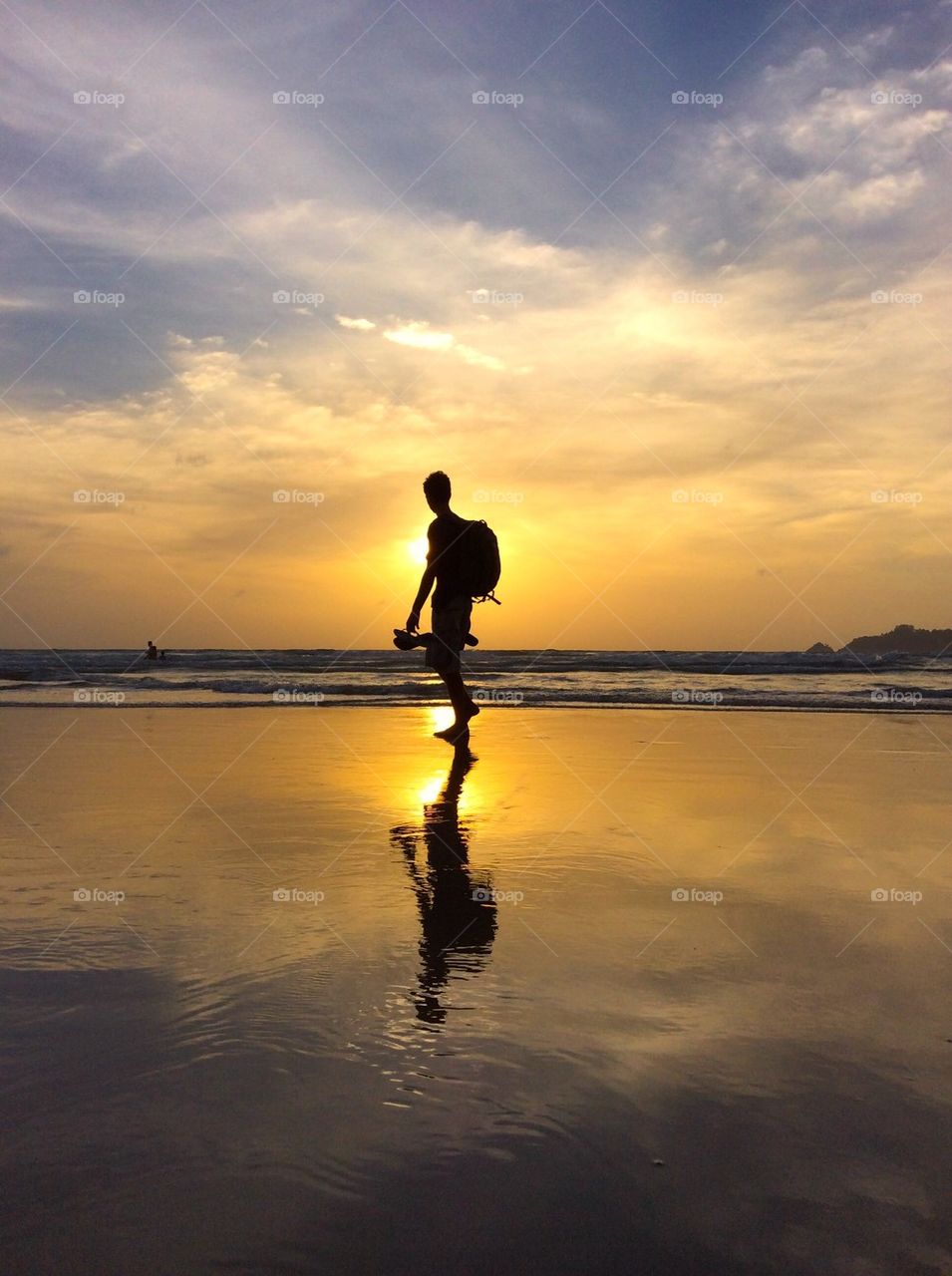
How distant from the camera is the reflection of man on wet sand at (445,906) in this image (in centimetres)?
330

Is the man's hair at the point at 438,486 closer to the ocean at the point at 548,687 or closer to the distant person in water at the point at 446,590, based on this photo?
the distant person in water at the point at 446,590

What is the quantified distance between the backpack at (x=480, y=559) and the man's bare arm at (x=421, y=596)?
0.33 metres

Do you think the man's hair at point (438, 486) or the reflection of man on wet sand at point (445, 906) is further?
the man's hair at point (438, 486)

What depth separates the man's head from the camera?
1016cm

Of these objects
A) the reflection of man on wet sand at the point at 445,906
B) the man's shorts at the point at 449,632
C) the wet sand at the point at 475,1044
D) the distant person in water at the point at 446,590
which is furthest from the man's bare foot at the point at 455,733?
the wet sand at the point at 475,1044

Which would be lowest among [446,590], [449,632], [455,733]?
[455,733]

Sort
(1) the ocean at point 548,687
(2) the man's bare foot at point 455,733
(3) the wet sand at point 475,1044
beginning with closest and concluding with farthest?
(3) the wet sand at point 475,1044, (2) the man's bare foot at point 455,733, (1) the ocean at point 548,687

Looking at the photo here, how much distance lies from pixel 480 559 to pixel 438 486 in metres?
0.84

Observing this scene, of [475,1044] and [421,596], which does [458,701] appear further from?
[475,1044]

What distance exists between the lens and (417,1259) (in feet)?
5.79

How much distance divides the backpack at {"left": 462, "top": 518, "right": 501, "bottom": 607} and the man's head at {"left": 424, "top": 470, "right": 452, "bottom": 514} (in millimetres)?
399

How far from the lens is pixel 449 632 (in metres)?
10.2

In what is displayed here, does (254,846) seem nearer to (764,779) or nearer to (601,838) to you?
(601,838)

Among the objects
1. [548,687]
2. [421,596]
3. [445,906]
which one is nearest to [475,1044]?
[445,906]
